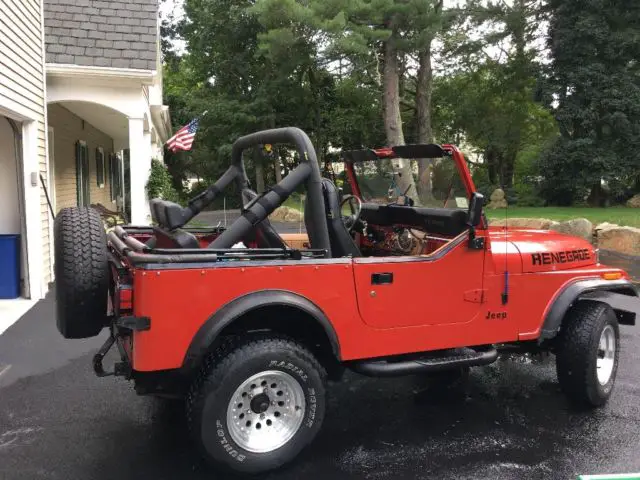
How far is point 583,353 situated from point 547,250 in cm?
79

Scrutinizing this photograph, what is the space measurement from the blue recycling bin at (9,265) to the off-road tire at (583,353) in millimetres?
6756

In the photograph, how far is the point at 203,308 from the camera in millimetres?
3072

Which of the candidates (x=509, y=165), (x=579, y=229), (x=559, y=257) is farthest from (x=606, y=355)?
(x=509, y=165)

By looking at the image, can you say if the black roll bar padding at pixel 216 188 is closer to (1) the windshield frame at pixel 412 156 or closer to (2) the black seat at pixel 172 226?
(2) the black seat at pixel 172 226

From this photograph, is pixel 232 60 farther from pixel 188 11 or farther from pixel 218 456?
pixel 218 456

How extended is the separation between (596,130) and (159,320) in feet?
81.4

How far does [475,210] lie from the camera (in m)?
3.71

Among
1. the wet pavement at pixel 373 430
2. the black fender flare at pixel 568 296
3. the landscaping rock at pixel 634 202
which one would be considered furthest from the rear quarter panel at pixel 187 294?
the landscaping rock at pixel 634 202

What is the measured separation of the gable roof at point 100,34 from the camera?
940 centimetres

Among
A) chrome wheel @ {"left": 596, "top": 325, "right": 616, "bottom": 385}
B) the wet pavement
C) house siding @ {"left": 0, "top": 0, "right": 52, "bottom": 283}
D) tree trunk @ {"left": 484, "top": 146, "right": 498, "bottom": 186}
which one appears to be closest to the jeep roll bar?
the wet pavement

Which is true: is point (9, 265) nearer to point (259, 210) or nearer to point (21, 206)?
point (21, 206)

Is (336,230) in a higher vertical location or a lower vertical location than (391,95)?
lower

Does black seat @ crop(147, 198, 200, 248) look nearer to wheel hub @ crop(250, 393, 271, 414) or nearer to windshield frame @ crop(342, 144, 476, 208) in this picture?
wheel hub @ crop(250, 393, 271, 414)

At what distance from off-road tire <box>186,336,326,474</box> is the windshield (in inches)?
62.6
